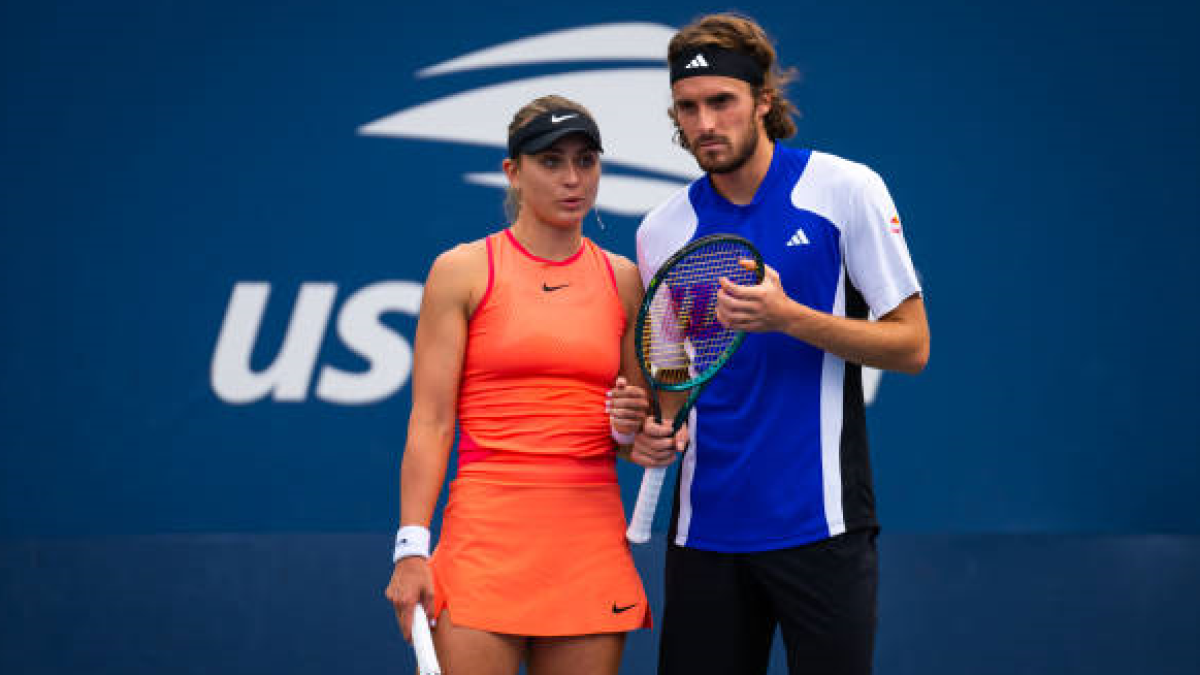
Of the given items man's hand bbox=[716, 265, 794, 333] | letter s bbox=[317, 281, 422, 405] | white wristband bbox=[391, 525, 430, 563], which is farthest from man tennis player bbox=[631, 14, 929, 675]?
letter s bbox=[317, 281, 422, 405]

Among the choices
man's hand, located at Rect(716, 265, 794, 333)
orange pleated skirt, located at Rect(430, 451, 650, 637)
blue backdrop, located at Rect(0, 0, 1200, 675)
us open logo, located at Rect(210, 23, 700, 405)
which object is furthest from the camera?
us open logo, located at Rect(210, 23, 700, 405)

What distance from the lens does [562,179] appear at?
2.59 meters

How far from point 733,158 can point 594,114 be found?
2.17m

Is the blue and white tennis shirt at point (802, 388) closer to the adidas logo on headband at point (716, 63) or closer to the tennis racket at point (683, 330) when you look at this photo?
the tennis racket at point (683, 330)

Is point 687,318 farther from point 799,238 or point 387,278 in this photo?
point 387,278

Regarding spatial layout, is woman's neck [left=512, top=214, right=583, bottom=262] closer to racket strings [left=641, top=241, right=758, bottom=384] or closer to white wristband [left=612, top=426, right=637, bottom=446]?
racket strings [left=641, top=241, right=758, bottom=384]

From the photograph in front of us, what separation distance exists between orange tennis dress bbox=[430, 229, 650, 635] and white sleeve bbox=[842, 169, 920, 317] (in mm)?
594

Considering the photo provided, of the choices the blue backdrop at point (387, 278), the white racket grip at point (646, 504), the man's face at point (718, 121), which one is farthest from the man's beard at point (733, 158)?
the blue backdrop at point (387, 278)

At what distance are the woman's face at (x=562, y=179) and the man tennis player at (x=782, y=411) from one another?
0.25 m

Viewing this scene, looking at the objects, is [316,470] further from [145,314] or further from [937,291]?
[937,291]

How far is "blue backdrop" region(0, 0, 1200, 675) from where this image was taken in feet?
14.6

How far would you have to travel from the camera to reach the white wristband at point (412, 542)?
2.51 meters

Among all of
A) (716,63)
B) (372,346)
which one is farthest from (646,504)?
(372,346)

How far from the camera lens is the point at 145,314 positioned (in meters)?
4.61
